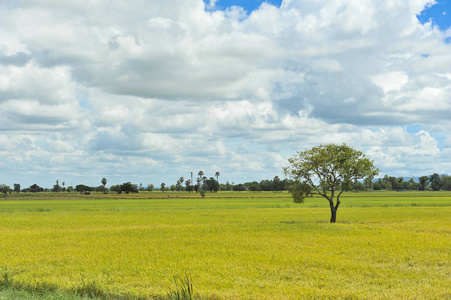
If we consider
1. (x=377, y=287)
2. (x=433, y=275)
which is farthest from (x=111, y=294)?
(x=433, y=275)

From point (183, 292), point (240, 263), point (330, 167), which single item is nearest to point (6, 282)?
point (183, 292)

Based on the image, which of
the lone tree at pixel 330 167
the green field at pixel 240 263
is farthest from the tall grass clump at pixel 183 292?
the lone tree at pixel 330 167

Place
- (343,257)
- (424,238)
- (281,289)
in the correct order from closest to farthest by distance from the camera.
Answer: (281,289), (343,257), (424,238)

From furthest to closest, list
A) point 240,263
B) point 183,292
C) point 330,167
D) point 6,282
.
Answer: point 330,167
point 240,263
point 6,282
point 183,292

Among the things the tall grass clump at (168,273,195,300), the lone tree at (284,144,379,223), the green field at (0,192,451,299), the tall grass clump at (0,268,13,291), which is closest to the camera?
the tall grass clump at (168,273,195,300)

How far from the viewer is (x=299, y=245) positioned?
2827 cm

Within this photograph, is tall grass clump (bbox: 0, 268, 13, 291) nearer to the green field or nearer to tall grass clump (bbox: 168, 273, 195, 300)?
the green field

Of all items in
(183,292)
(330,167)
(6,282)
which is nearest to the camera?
(183,292)

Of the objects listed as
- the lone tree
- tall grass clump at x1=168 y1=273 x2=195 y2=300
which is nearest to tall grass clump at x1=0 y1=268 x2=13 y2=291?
tall grass clump at x1=168 y1=273 x2=195 y2=300

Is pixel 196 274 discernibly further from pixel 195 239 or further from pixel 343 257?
pixel 195 239

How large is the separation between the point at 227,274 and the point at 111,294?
5.67m

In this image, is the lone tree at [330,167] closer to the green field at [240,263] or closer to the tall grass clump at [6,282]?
the green field at [240,263]

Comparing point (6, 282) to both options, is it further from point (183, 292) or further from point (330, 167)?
point (330, 167)

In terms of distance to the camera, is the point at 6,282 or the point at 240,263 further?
the point at 240,263
